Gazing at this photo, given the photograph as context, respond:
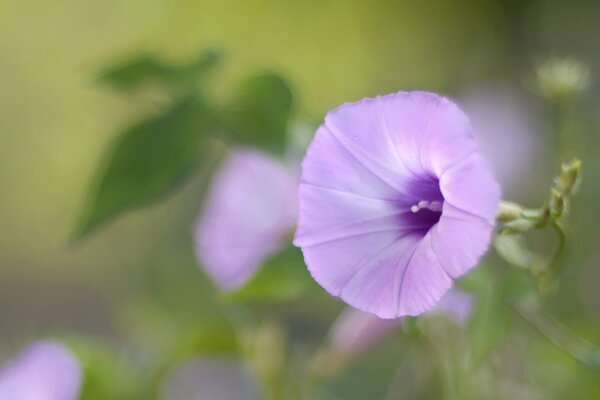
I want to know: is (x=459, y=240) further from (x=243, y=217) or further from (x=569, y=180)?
(x=243, y=217)

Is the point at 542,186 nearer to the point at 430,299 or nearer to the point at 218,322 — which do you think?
the point at 218,322

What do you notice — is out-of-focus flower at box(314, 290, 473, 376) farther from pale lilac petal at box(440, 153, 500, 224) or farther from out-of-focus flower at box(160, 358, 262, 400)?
out-of-focus flower at box(160, 358, 262, 400)

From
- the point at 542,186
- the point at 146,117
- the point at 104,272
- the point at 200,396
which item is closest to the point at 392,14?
the point at 104,272

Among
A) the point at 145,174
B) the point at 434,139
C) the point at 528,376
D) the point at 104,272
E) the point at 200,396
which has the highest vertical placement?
the point at 434,139

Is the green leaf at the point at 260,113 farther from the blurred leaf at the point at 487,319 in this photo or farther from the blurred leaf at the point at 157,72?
the blurred leaf at the point at 487,319

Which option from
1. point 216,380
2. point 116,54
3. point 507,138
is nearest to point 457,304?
point 216,380

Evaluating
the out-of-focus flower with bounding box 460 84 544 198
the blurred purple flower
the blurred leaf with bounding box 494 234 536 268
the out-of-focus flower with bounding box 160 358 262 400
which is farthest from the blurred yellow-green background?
the blurred leaf with bounding box 494 234 536 268
